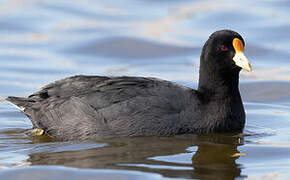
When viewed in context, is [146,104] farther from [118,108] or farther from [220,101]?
[220,101]

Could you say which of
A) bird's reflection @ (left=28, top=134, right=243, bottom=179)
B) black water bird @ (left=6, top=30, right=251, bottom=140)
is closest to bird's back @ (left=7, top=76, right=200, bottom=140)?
black water bird @ (left=6, top=30, right=251, bottom=140)

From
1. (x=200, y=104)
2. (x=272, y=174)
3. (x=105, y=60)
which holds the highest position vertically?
(x=105, y=60)

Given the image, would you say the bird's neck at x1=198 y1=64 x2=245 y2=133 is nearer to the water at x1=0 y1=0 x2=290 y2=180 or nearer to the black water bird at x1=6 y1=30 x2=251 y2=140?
the black water bird at x1=6 y1=30 x2=251 y2=140

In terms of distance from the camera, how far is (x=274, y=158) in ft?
24.7

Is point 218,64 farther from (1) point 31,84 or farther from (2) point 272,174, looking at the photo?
(1) point 31,84

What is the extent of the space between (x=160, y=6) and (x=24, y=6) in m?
3.28

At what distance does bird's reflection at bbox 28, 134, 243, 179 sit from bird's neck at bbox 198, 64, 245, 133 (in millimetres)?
148

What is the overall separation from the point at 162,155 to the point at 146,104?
0.87 m

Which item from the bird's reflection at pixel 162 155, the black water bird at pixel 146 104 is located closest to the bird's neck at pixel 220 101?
the black water bird at pixel 146 104

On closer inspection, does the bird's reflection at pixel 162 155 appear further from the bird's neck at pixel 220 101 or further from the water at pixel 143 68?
the bird's neck at pixel 220 101

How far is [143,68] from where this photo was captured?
43.0 ft

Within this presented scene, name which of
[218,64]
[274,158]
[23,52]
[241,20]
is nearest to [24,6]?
[23,52]

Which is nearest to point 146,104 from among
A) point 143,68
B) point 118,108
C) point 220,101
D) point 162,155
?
point 118,108

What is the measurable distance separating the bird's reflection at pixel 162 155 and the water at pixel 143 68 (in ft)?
0.04
